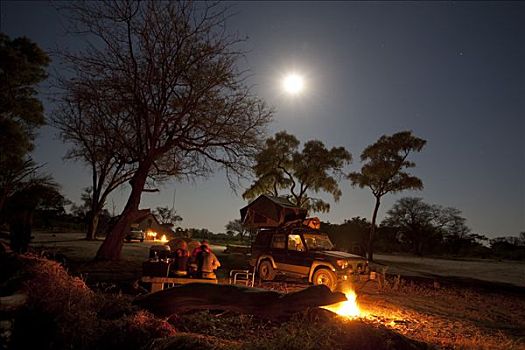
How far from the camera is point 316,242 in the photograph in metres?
13.3

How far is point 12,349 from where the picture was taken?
411 cm

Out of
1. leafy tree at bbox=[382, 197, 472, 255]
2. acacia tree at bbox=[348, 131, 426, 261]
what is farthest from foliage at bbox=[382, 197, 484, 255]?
acacia tree at bbox=[348, 131, 426, 261]

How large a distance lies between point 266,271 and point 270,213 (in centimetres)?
1097

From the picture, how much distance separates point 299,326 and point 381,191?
89.5ft

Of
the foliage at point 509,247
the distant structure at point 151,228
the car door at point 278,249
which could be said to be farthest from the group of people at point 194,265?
the foliage at point 509,247

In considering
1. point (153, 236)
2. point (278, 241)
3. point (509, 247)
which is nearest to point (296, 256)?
point (278, 241)

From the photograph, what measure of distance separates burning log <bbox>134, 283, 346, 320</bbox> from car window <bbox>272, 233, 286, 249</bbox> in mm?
7315

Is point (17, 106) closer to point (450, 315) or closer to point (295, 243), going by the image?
point (295, 243)

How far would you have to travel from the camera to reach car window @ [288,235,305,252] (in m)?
13.1

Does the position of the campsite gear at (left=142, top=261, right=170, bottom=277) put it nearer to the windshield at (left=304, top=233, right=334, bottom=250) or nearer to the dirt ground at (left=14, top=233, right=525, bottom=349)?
the dirt ground at (left=14, top=233, right=525, bottom=349)

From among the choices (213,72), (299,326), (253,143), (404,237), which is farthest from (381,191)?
(404,237)

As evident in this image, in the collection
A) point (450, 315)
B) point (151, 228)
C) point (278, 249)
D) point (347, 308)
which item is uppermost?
point (278, 249)

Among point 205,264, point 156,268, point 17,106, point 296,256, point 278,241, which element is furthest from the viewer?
point 17,106

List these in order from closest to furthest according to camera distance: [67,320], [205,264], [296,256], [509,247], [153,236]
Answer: [67,320] → [205,264] → [296,256] → [153,236] → [509,247]
